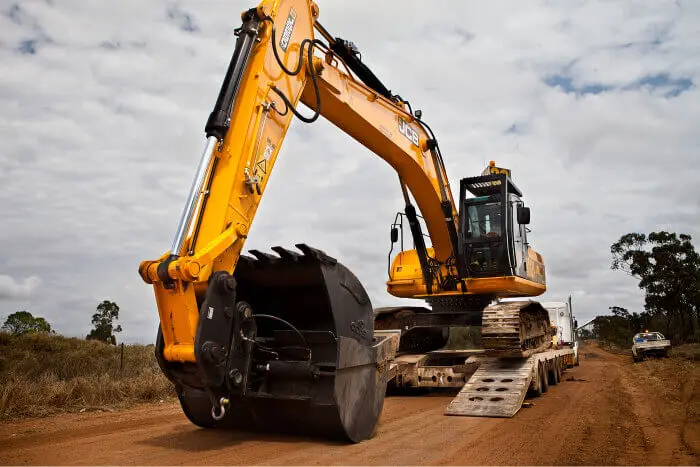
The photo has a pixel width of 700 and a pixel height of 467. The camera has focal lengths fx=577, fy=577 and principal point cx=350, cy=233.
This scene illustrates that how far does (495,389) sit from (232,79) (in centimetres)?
536

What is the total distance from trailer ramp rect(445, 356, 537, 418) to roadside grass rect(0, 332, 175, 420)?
472 cm

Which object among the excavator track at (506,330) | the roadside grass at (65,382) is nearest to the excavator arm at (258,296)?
the excavator track at (506,330)

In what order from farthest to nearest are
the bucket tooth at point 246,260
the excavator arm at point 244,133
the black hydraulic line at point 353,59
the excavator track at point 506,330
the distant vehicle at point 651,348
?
the distant vehicle at point 651,348 < the excavator track at point 506,330 < the black hydraulic line at point 353,59 < the bucket tooth at point 246,260 < the excavator arm at point 244,133

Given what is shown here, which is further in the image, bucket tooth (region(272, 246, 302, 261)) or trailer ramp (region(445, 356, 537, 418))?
trailer ramp (region(445, 356, 537, 418))

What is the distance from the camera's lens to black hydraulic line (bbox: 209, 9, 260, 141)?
5.04 meters

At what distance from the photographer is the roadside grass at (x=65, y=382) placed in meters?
7.27

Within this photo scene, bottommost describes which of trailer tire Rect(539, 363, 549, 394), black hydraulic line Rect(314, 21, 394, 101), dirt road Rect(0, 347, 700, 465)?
dirt road Rect(0, 347, 700, 465)

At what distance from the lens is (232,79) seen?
207 inches

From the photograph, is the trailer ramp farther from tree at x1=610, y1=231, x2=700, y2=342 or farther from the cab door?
tree at x1=610, y1=231, x2=700, y2=342

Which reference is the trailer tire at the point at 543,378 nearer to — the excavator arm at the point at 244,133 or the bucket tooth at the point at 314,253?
the excavator arm at the point at 244,133

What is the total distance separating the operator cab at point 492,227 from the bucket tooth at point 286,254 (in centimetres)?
535

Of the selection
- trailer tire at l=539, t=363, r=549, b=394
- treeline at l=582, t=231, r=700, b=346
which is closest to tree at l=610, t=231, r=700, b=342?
treeline at l=582, t=231, r=700, b=346

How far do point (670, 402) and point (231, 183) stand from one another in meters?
7.70

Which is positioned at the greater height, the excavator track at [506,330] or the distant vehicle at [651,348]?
the excavator track at [506,330]
